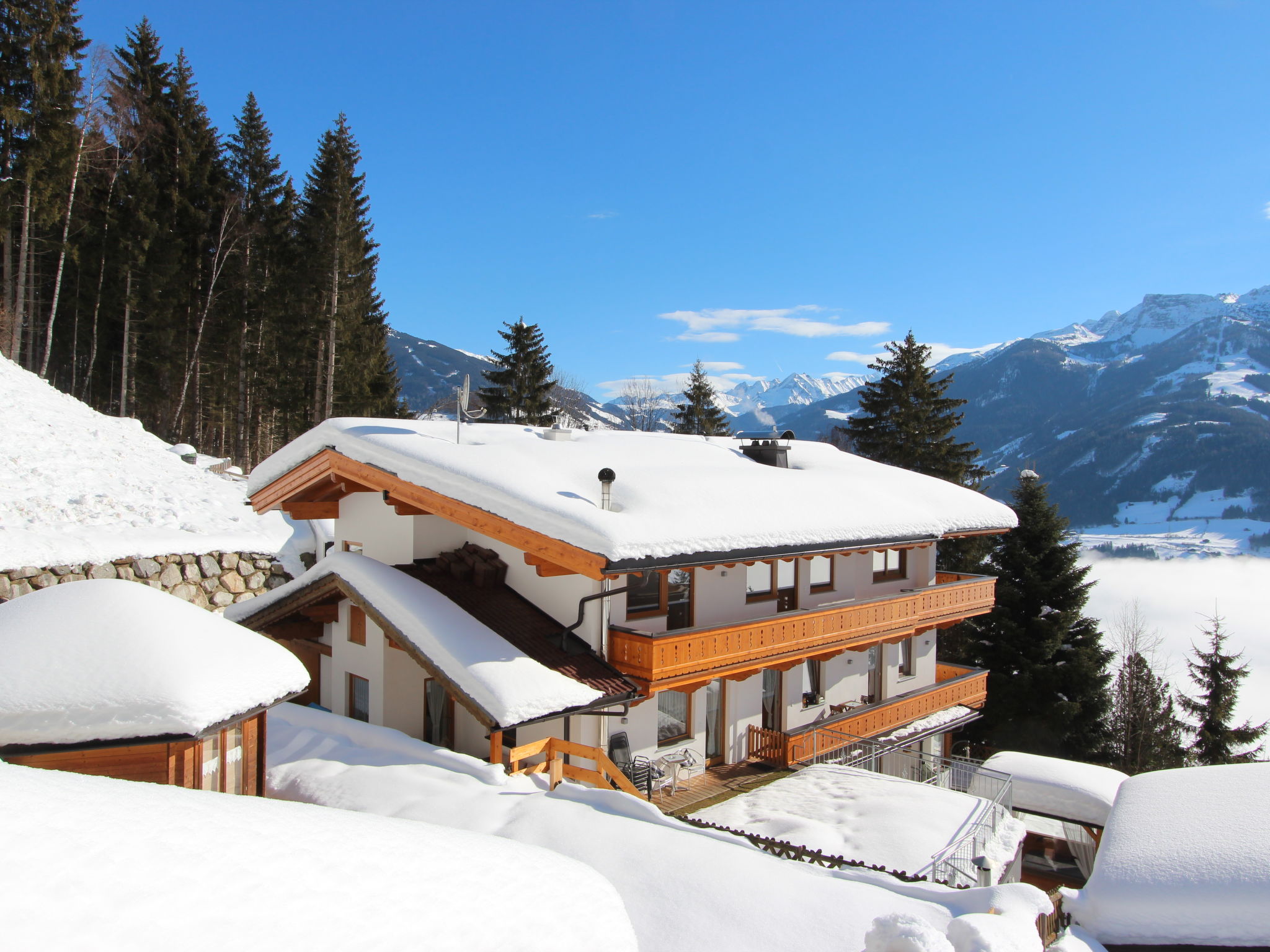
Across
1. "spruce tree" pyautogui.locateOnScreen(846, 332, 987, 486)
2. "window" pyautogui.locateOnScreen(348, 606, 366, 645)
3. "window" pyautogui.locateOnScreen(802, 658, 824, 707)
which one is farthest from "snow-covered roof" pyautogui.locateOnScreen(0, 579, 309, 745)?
"spruce tree" pyautogui.locateOnScreen(846, 332, 987, 486)

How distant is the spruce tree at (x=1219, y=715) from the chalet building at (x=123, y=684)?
113 ft

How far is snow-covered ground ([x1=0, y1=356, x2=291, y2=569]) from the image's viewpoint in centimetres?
1664

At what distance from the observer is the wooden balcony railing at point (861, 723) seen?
15.5 metres

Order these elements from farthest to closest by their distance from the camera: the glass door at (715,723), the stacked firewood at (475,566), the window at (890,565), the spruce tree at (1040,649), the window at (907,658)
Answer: the spruce tree at (1040,649) → the window at (907,658) → the window at (890,565) → the glass door at (715,723) → the stacked firewood at (475,566)

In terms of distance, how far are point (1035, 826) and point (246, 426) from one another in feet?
125

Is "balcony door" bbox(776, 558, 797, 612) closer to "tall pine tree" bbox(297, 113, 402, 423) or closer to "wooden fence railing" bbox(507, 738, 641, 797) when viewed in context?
"wooden fence railing" bbox(507, 738, 641, 797)

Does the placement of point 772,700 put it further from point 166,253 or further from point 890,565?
point 166,253

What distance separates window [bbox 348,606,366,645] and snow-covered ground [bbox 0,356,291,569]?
6.35m

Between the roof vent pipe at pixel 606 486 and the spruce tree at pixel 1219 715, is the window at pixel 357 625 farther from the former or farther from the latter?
the spruce tree at pixel 1219 715

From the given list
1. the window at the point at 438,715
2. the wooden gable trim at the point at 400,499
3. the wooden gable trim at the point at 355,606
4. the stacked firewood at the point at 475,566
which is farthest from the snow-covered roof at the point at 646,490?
the window at the point at 438,715

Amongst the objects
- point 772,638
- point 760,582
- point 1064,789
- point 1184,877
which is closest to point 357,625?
point 772,638

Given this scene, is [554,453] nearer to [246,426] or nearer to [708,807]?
[708,807]

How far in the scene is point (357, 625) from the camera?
1475 cm

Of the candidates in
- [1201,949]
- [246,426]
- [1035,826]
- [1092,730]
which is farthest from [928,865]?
[246,426]
